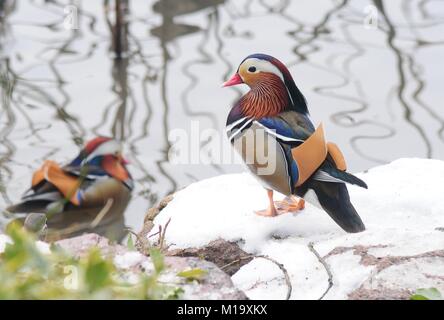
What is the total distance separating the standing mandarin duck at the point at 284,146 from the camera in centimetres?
322

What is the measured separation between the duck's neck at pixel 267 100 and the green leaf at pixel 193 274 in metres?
1.30

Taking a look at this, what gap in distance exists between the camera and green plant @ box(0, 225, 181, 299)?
1.62 meters

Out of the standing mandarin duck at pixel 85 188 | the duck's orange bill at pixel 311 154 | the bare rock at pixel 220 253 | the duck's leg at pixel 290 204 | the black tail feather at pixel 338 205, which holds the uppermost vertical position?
the duck's orange bill at pixel 311 154

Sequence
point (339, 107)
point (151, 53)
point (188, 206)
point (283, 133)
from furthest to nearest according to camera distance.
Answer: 1. point (151, 53)
2. point (339, 107)
3. point (188, 206)
4. point (283, 133)

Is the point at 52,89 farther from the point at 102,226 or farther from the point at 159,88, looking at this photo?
the point at 102,226

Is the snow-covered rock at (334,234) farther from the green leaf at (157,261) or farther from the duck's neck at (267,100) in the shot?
the green leaf at (157,261)

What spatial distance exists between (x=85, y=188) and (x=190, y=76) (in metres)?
1.38

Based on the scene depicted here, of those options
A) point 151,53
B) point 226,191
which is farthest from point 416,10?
point 226,191

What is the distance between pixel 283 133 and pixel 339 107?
325 centimetres

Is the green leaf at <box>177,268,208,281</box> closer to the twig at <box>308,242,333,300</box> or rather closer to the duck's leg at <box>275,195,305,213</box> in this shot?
the twig at <box>308,242,333,300</box>

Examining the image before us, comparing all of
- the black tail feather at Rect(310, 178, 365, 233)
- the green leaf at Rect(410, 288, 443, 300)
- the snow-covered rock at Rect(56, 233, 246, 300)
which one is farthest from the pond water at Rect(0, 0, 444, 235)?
the green leaf at Rect(410, 288, 443, 300)

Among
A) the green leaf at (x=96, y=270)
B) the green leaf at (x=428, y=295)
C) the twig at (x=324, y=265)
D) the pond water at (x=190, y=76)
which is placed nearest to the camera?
the green leaf at (x=96, y=270)

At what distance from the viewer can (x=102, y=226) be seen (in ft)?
18.7

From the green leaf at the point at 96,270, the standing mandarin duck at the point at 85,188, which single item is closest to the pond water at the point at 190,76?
the standing mandarin duck at the point at 85,188
